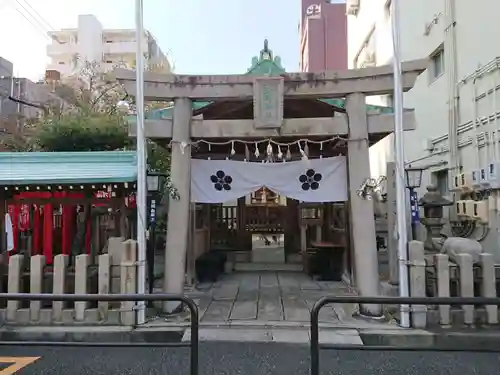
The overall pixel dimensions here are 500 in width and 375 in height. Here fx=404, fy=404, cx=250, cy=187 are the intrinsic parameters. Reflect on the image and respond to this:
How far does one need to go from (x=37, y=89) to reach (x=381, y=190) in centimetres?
1994

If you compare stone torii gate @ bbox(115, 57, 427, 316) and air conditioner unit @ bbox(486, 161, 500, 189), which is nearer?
stone torii gate @ bbox(115, 57, 427, 316)

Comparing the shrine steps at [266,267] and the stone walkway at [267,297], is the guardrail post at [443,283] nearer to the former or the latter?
the stone walkway at [267,297]

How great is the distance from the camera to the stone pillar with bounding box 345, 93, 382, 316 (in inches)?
284

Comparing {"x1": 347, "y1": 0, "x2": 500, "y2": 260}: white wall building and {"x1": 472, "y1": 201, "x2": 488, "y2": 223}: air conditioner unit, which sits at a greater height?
{"x1": 347, "y1": 0, "x2": 500, "y2": 260}: white wall building

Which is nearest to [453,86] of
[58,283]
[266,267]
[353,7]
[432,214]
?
[432,214]

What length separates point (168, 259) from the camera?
293 inches

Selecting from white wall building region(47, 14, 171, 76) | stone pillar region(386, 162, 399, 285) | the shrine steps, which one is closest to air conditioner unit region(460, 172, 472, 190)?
stone pillar region(386, 162, 399, 285)

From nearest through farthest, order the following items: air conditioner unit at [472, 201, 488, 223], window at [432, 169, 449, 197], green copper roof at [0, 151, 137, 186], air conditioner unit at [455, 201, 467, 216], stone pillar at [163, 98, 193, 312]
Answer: stone pillar at [163, 98, 193, 312] < green copper roof at [0, 151, 137, 186] < air conditioner unit at [472, 201, 488, 223] < air conditioner unit at [455, 201, 467, 216] < window at [432, 169, 449, 197]

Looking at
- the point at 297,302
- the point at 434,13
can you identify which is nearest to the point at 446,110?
the point at 434,13

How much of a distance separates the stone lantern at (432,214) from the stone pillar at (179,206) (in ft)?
17.5

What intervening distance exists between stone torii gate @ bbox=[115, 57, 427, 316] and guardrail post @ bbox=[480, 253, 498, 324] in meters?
1.72

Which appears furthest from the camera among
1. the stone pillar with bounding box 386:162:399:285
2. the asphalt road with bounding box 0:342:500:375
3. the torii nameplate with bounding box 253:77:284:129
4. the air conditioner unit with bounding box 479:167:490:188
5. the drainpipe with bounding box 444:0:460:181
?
the drainpipe with bounding box 444:0:460:181

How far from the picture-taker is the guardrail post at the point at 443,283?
6668 millimetres

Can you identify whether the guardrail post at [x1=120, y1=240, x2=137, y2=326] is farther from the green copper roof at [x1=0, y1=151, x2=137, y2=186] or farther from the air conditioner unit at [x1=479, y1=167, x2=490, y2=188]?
the air conditioner unit at [x1=479, y1=167, x2=490, y2=188]
